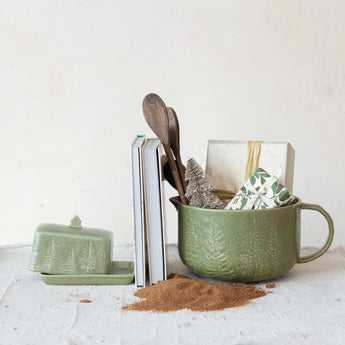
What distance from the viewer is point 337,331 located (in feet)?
1.81

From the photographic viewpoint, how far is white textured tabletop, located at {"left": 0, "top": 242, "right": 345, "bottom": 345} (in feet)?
1.75

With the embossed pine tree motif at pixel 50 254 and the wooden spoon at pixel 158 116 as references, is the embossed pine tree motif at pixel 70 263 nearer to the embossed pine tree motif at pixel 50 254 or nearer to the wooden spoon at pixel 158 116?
the embossed pine tree motif at pixel 50 254

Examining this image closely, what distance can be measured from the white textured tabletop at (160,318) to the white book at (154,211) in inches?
1.9

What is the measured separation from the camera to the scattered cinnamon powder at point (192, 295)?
617 millimetres

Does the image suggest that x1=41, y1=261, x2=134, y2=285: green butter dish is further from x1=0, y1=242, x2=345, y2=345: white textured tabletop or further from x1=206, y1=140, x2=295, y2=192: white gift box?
x1=206, y1=140, x2=295, y2=192: white gift box

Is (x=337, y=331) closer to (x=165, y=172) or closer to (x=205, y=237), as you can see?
(x=205, y=237)

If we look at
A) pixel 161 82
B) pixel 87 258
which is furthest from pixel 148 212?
pixel 161 82

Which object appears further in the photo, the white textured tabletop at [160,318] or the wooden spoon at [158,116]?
the wooden spoon at [158,116]

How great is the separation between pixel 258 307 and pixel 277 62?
A: 85 centimetres

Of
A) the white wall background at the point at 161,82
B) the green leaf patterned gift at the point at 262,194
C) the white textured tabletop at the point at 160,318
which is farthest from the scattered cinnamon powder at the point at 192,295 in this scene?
the white wall background at the point at 161,82

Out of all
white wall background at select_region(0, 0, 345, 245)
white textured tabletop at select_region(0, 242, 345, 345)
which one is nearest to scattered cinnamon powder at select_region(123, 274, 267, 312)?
white textured tabletop at select_region(0, 242, 345, 345)

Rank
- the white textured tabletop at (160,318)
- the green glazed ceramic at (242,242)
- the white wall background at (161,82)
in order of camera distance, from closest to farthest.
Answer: the white textured tabletop at (160,318), the green glazed ceramic at (242,242), the white wall background at (161,82)

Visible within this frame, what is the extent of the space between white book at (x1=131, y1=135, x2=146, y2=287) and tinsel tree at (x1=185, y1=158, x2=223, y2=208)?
73 millimetres

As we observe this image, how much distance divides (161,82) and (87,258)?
72 cm
